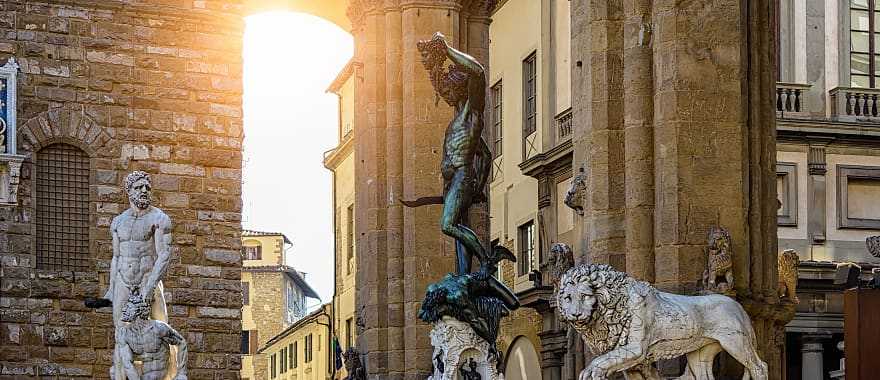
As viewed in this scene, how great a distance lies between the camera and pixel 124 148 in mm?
24781

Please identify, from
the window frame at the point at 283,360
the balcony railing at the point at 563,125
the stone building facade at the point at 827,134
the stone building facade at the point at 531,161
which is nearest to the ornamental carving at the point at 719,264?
the stone building facade at the point at 827,134

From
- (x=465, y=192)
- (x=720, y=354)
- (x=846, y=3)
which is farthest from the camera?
(x=846, y=3)

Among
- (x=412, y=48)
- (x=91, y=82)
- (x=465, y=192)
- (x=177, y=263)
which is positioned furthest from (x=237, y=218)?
(x=465, y=192)

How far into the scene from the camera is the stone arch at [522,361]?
32438mm

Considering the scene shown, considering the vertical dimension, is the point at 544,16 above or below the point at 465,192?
above

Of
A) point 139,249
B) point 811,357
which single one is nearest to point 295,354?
point 811,357

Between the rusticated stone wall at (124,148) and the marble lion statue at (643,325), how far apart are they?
14.0m

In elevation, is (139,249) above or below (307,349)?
above

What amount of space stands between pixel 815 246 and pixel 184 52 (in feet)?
32.9

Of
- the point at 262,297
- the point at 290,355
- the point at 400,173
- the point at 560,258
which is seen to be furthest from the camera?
the point at 262,297

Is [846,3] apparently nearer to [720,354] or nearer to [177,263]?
[177,263]

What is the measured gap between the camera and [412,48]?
21.2 meters

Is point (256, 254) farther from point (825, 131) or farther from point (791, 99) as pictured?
point (825, 131)

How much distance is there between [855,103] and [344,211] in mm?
22271
